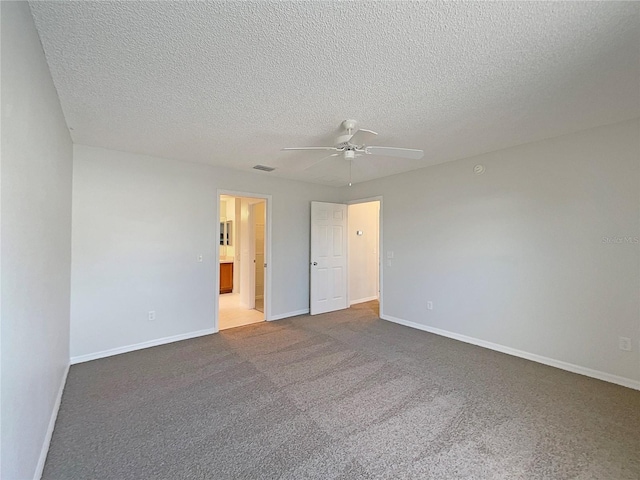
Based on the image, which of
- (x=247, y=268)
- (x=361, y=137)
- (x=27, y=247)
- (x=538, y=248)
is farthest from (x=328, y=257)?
(x=27, y=247)

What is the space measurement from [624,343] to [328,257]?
385cm

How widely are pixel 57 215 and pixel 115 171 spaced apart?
1277mm

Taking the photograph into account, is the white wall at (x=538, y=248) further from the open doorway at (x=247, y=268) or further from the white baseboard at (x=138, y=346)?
the white baseboard at (x=138, y=346)

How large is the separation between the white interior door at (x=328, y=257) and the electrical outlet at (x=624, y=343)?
3.74 meters

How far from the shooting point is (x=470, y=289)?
12.3 ft

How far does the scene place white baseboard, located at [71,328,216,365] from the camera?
10.5 ft

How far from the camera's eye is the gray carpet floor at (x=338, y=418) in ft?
5.63

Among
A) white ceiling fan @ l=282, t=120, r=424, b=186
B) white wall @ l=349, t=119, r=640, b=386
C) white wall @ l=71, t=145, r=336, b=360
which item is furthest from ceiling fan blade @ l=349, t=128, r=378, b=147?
white wall @ l=71, t=145, r=336, b=360

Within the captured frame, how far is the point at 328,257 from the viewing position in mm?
5332

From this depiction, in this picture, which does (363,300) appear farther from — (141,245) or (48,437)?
(48,437)

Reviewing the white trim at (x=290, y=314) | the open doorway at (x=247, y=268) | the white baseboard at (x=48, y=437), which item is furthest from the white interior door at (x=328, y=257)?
the white baseboard at (x=48, y=437)

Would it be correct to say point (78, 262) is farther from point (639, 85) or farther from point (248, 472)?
point (639, 85)

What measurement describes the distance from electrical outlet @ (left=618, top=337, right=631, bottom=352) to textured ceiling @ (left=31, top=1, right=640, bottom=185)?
6.67 ft

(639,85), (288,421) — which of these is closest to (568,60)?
(639,85)
